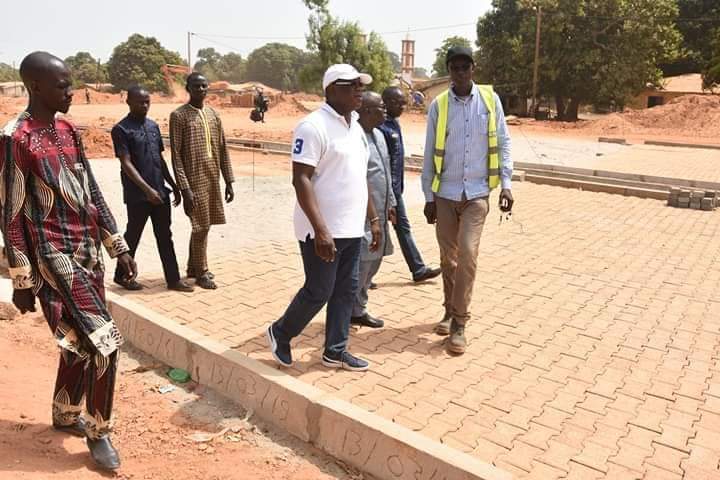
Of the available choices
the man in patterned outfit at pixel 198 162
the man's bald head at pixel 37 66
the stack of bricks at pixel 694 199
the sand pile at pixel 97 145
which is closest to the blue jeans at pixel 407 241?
the man in patterned outfit at pixel 198 162

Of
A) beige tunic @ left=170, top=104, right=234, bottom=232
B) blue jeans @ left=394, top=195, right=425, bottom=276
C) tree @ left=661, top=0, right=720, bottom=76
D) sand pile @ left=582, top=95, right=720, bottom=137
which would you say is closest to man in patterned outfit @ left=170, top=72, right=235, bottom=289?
beige tunic @ left=170, top=104, right=234, bottom=232

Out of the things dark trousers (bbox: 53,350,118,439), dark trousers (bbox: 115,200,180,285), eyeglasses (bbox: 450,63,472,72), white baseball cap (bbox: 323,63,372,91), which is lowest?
dark trousers (bbox: 53,350,118,439)

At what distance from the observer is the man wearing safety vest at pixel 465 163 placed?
13.5 ft

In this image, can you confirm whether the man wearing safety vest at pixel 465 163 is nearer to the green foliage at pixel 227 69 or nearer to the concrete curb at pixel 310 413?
the concrete curb at pixel 310 413

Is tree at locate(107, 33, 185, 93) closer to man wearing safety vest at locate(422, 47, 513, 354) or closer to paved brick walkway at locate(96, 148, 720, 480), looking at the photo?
paved brick walkway at locate(96, 148, 720, 480)

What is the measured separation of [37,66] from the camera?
Result: 2660 mm

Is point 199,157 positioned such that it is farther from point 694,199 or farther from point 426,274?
point 694,199

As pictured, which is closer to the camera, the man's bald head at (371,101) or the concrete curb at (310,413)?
the concrete curb at (310,413)

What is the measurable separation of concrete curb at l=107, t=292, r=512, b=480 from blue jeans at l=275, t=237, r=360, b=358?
328mm

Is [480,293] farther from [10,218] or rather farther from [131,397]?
[10,218]

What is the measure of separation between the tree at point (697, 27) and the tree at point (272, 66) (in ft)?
205

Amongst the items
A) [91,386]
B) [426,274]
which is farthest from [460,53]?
[91,386]

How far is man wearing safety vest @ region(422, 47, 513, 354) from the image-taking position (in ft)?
13.5

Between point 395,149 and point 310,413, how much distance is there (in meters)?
2.61
